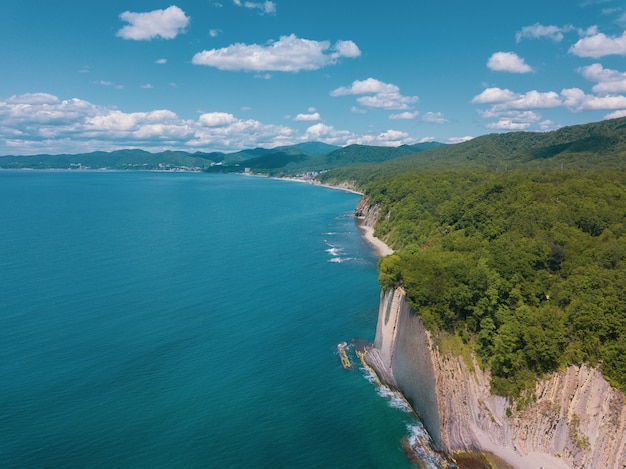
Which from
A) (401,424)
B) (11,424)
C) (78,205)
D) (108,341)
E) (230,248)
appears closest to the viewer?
(11,424)

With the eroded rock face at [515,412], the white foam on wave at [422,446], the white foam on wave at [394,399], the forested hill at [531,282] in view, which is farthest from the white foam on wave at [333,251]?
the white foam on wave at [422,446]

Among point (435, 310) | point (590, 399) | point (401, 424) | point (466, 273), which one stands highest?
point (466, 273)

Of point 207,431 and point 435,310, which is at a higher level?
point 435,310

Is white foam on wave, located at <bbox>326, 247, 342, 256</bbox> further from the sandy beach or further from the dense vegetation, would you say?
the dense vegetation

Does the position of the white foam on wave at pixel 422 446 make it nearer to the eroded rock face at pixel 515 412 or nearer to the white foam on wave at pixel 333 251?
the eroded rock face at pixel 515 412

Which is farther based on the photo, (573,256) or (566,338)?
(573,256)

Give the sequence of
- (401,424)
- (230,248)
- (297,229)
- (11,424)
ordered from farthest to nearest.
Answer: (297,229) < (230,248) < (401,424) < (11,424)

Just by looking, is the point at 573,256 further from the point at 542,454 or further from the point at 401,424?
the point at 401,424

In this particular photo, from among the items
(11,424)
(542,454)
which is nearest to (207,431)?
(11,424)
